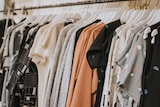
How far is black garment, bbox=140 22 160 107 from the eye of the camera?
90cm

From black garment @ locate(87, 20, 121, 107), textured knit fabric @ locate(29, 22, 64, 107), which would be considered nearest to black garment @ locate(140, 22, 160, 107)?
black garment @ locate(87, 20, 121, 107)

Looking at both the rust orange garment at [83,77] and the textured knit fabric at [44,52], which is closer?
the rust orange garment at [83,77]

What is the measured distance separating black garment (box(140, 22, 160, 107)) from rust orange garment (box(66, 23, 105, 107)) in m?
0.24

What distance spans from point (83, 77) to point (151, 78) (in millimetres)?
297

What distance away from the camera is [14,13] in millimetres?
1966

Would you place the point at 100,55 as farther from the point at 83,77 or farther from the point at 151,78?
the point at 151,78

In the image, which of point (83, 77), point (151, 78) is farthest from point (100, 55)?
point (151, 78)

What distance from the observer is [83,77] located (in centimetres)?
110

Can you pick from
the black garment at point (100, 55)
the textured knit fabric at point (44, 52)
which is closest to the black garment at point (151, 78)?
the black garment at point (100, 55)

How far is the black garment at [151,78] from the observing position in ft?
2.95

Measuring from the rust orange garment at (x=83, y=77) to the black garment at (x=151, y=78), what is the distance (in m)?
0.24

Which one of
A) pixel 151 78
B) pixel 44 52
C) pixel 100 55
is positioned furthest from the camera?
pixel 44 52

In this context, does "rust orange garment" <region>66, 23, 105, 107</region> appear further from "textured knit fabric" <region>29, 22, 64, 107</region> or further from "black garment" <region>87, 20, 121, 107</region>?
"textured knit fabric" <region>29, 22, 64, 107</region>

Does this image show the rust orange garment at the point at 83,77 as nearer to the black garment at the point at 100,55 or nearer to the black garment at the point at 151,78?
the black garment at the point at 100,55
